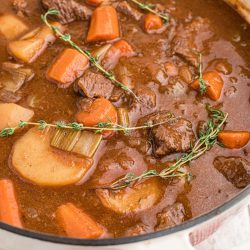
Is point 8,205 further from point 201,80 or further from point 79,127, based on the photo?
point 201,80

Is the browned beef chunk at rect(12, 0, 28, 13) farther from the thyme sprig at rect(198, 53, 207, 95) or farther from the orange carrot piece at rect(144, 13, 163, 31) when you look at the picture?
the thyme sprig at rect(198, 53, 207, 95)

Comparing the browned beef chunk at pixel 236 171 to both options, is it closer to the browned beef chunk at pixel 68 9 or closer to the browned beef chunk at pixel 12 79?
the browned beef chunk at pixel 12 79

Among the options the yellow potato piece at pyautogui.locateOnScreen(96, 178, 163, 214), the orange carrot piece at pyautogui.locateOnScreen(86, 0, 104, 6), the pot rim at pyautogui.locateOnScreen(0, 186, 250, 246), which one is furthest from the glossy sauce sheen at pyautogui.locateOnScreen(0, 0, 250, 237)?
the pot rim at pyautogui.locateOnScreen(0, 186, 250, 246)

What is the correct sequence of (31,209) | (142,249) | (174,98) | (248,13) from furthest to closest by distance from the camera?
(248,13)
(174,98)
(31,209)
(142,249)

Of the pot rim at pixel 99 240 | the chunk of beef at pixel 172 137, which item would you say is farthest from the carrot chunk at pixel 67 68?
the pot rim at pixel 99 240

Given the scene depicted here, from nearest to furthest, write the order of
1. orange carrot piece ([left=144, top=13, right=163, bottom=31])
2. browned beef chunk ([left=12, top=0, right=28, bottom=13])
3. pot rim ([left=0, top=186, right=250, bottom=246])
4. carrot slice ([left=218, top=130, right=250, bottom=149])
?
pot rim ([left=0, top=186, right=250, bottom=246]) → carrot slice ([left=218, top=130, right=250, bottom=149]) → orange carrot piece ([left=144, top=13, right=163, bottom=31]) → browned beef chunk ([left=12, top=0, right=28, bottom=13])

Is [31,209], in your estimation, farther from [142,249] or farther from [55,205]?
[142,249]

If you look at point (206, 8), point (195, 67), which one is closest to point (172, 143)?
point (195, 67)
